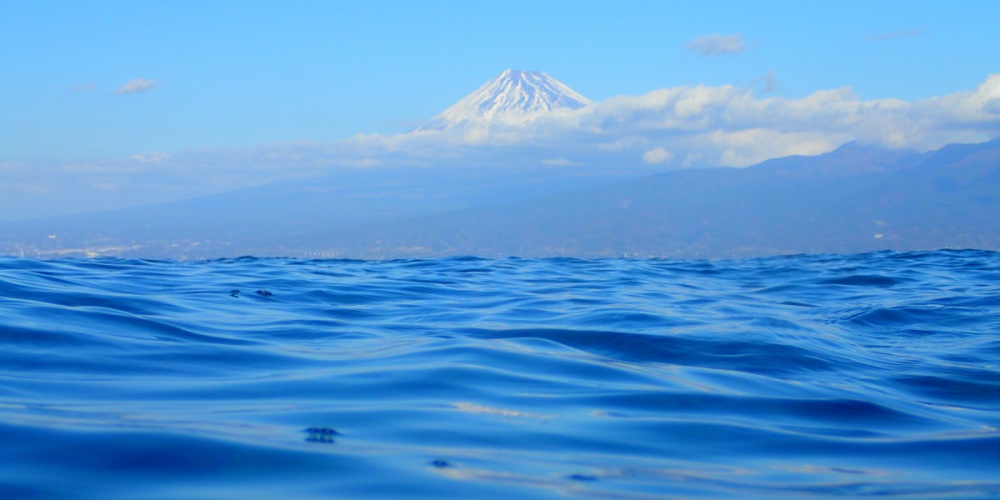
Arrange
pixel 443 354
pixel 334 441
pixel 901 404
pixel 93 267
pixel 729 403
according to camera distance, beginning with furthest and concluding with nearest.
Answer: pixel 93 267
pixel 443 354
pixel 901 404
pixel 729 403
pixel 334 441

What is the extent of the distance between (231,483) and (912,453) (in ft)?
7.99

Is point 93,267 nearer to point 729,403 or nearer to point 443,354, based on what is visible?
point 443,354

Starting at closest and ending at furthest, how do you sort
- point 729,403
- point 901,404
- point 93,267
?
point 729,403
point 901,404
point 93,267

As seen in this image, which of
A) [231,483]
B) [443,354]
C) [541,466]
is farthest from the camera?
[443,354]

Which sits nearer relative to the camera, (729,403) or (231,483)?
(231,483)

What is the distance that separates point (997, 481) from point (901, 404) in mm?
1768

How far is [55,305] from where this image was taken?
6773mm

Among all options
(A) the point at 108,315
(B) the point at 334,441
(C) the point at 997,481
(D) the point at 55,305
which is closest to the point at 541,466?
(B) the point at 334,441

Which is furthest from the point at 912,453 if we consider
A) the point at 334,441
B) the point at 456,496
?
the point at 334,441

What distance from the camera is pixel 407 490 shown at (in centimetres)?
249

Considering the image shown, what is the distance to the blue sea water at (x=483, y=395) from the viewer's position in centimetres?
267

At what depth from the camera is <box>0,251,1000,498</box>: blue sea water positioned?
8.77 ft

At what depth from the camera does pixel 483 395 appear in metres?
4.12

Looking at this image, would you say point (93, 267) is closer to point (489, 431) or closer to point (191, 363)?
point (191, 363)
